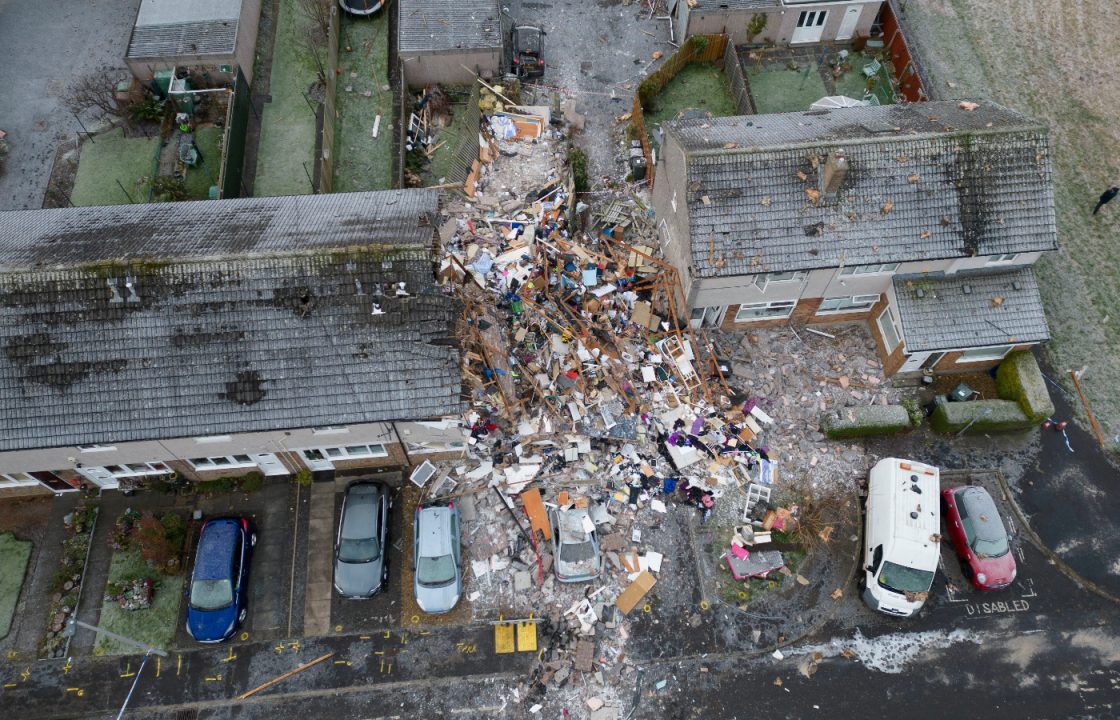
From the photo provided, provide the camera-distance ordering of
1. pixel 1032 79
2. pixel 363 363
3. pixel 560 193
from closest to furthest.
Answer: pixel 363 363 → pixel 560 193 → pixel 1032 79

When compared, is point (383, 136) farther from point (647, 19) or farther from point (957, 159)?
point (957, 159)

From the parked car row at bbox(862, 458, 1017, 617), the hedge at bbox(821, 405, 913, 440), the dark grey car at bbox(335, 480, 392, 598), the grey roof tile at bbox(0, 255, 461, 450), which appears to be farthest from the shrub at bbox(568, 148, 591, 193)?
the parked car row at bbox(862, 458, 1017, 617)

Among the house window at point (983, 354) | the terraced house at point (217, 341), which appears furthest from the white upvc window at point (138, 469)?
the house window at point (983, 354)

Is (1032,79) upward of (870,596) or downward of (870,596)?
upward

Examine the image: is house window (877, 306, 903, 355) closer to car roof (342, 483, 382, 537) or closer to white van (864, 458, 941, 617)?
white van (864, 458, 941, 617)

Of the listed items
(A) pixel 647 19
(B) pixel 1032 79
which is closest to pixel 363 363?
(A) pixel 647 19

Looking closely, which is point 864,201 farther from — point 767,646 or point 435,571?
point 435,571
